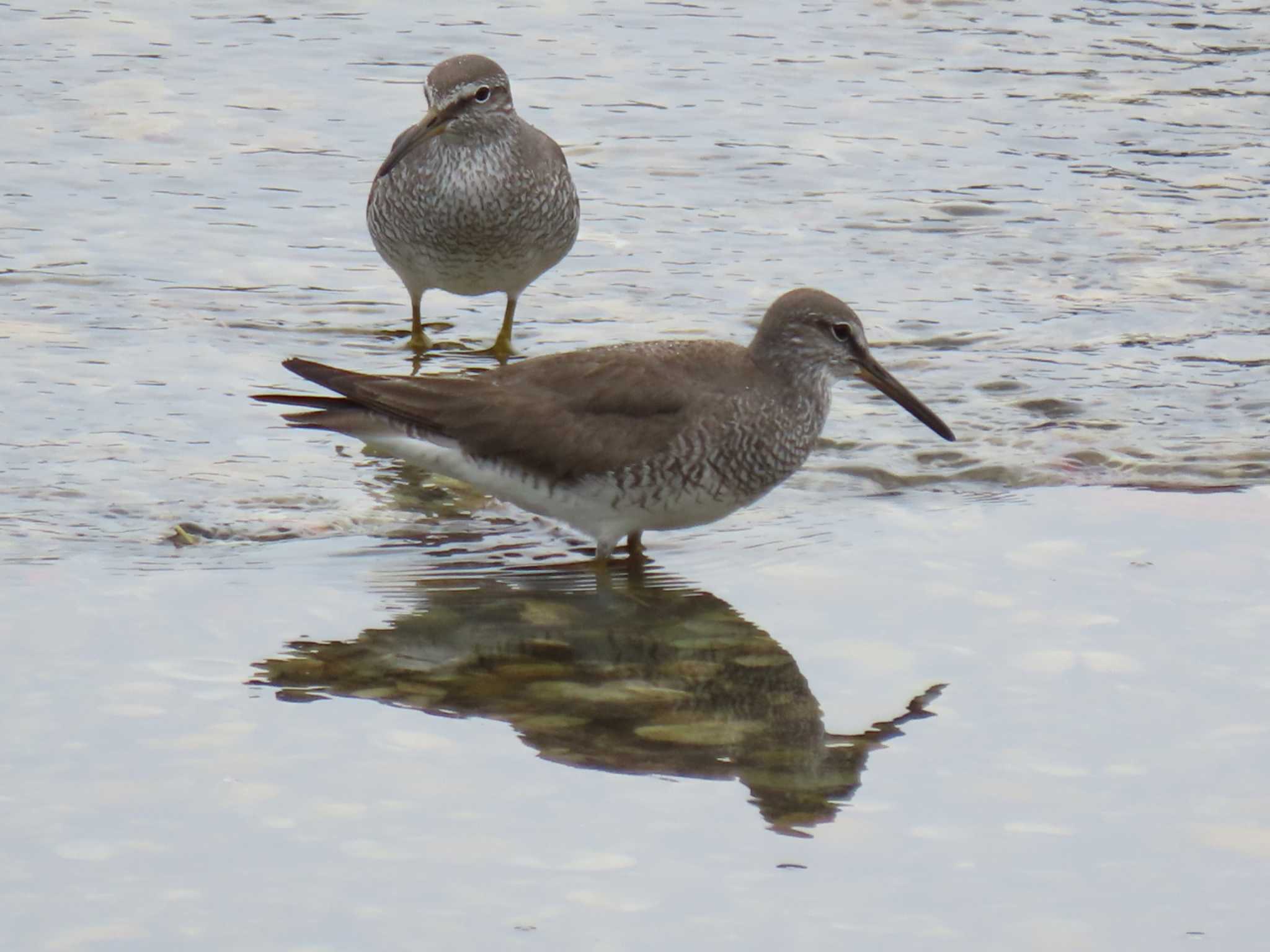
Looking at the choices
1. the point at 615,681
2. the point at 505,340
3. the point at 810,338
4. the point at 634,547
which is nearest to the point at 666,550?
the point at 634,547

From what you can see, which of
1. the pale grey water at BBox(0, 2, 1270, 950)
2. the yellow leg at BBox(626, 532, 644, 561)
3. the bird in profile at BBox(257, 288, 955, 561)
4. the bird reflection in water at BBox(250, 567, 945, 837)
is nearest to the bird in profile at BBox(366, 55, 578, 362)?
the pale grey water at BBox(0, 2, 1270, 950)

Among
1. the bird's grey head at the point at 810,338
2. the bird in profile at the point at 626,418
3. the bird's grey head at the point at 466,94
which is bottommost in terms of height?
the bird in profile at the point at 626,418

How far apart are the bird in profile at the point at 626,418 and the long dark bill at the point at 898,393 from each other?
1 centimetres

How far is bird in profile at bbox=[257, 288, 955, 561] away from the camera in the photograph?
7.70 metres

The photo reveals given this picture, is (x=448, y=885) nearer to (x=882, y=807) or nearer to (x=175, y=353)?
(x=882, y=807)

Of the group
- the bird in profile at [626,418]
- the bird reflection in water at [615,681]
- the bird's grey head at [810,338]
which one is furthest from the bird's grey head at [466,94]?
the bird reflection in water at [615,681]

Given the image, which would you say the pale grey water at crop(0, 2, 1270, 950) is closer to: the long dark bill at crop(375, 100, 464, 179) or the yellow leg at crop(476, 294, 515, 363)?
the yellow leg at crop(476, 294, 515, 363)

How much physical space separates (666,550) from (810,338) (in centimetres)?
103

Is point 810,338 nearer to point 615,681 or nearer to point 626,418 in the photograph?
point 626,418

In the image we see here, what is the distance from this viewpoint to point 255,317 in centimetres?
1052

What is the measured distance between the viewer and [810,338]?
26.6ft

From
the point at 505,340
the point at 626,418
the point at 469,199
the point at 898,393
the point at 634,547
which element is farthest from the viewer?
the point at 505,340

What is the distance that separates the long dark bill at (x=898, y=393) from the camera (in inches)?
324

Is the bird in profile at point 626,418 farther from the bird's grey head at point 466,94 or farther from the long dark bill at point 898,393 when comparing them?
the bird's grey head at point 466,94
